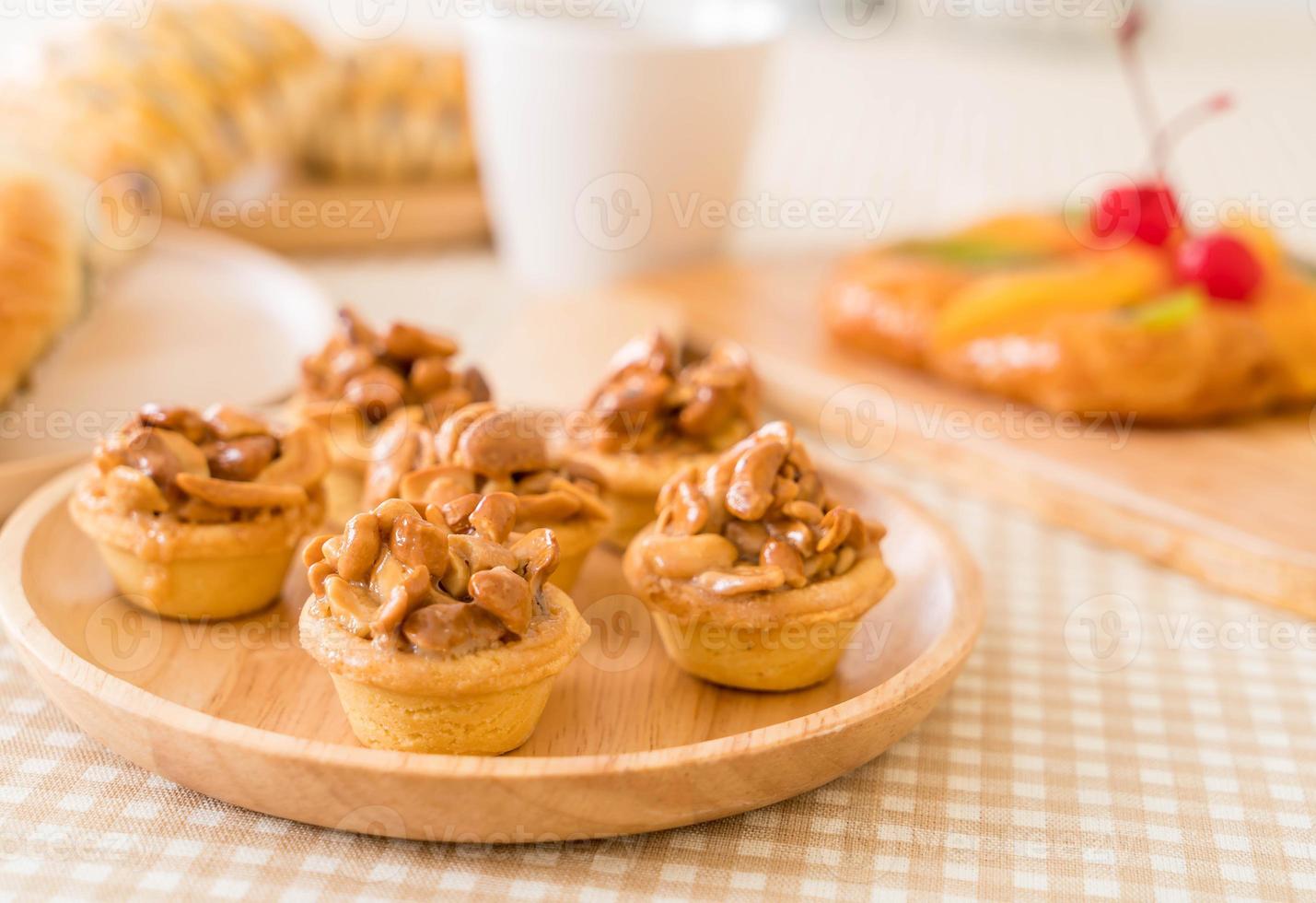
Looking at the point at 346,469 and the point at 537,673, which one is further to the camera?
the point at 346,469

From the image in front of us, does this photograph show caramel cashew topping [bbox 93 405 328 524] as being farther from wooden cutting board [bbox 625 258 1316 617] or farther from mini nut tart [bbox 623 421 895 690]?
wooden cutting board [bbox 625 258 1316 617]

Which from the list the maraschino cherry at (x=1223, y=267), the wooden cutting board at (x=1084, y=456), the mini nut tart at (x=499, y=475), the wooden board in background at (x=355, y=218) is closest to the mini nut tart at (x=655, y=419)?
the mini nut tart at (x=499, y=475)

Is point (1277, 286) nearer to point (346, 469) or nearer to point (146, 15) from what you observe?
point (346, 469)

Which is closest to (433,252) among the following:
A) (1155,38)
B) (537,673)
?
(537,673)

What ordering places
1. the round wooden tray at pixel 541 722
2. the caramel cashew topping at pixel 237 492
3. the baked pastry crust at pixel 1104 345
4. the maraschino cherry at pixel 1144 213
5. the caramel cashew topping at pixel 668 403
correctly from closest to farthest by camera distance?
the round wooden tray at pixel 541 722
the caramel cashew topping at pixel 237 492
the caramel cashew topping at pixel 668 403
the baked pastry crust at pixel 1104 345
the maraschino cherry at pixel 1144 213

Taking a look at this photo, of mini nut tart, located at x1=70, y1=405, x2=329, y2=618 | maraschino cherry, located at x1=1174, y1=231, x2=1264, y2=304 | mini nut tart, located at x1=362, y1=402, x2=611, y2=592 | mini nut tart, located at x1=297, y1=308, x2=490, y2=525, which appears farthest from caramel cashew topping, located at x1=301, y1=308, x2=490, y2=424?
maraschino cherry, located at x1=1174, y1=231, x2=1264, y2=304

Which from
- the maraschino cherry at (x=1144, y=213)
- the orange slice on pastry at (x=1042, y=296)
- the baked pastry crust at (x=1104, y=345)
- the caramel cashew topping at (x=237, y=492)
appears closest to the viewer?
the caramel cashew topping at (x=237, y=492)

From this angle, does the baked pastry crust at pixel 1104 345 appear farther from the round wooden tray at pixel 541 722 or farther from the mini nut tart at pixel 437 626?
the mini nut tart at pixel 437 626
